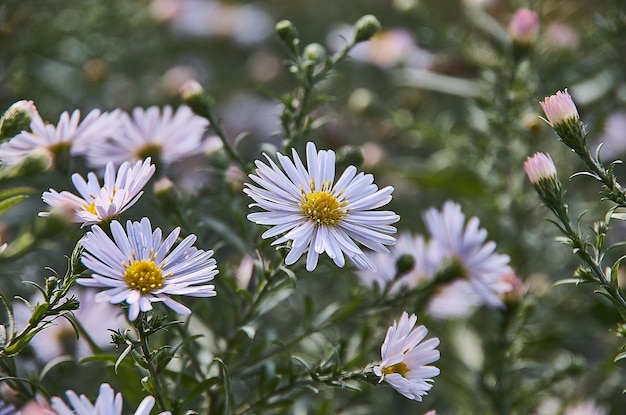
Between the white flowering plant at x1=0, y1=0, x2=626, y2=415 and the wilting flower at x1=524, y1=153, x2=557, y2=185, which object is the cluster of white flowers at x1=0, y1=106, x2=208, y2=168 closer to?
the white flowering plant at x1=0, y1=0, x2=626, y2=415

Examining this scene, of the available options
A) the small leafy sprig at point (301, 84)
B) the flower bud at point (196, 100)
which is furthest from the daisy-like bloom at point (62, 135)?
the small leafy sprig at point (301, 84)

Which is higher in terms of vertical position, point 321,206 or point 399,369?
point 321,206

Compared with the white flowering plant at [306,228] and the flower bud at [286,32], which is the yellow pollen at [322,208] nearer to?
the white flowering plant at [306,228]

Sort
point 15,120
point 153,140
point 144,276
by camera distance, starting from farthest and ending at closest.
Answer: point 153,140 < point 15,120 < point 144,276

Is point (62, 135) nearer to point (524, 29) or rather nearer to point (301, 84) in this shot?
point (301, 84)

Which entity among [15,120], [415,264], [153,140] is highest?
[15,120]

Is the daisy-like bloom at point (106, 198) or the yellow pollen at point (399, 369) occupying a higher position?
the daisy-like bloom at point (106, 198)

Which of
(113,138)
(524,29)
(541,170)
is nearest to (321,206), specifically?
(541,170)

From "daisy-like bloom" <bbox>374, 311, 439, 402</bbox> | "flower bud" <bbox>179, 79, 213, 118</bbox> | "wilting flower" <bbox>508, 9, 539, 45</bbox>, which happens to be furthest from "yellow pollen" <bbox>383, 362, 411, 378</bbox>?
"wilting flower" <bbox>508, 9, 539, 45</bbox>
